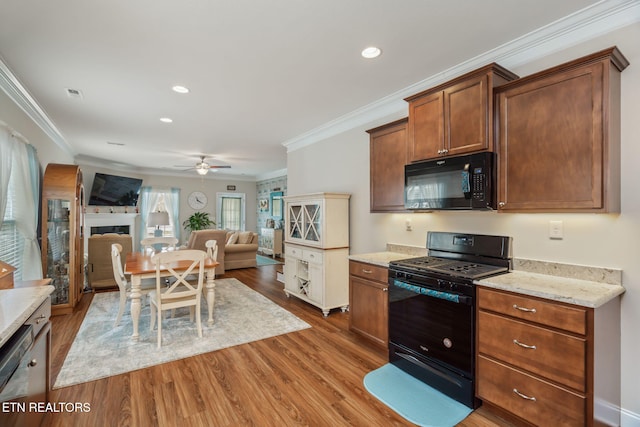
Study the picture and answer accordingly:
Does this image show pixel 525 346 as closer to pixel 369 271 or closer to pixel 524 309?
pixel 524 309

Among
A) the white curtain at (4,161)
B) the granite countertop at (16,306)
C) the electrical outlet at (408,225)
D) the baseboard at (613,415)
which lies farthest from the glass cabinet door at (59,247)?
the baseboard at (613,415)

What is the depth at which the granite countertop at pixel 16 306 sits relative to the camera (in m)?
1.24

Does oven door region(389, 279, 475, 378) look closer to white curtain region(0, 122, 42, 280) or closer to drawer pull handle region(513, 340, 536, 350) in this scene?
drawer pull handle region(513, 340, 536, 350)

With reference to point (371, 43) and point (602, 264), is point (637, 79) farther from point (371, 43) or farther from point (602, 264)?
point (371, 43)

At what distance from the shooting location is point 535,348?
5.74 feet

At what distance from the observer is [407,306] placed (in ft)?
8.20

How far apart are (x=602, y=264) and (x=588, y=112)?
99cm

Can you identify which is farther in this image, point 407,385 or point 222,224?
point 222,224

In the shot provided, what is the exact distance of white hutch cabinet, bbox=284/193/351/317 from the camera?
394 centimetres

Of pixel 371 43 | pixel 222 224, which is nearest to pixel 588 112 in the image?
pixel 371 43

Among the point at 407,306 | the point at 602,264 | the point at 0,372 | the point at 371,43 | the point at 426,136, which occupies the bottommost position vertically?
the point at 407,306

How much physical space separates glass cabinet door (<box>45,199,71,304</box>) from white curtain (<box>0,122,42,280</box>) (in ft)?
0.81

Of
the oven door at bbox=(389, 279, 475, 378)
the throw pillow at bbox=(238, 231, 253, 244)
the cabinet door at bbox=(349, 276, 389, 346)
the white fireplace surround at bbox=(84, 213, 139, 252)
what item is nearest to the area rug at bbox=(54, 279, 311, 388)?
the cabinet door at bbox=(349, 276, 389, 346)

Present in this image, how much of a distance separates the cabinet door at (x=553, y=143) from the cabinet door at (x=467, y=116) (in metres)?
0.12
